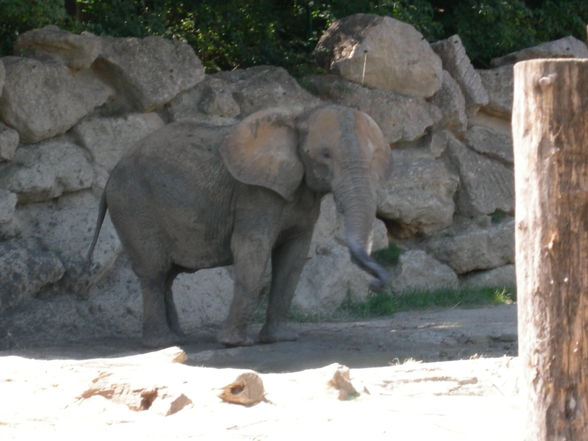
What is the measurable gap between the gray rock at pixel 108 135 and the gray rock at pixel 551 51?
4.17m

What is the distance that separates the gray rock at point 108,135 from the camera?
10.5 m

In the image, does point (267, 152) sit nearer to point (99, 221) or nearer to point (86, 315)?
point (99, 221)

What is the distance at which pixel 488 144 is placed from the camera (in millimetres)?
12789

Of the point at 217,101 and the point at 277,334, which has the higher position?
the point at 217,101

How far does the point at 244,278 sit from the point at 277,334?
1.89 ft

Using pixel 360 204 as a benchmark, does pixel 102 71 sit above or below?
above

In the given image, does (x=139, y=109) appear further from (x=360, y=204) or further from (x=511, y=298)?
(x=511, y=298)

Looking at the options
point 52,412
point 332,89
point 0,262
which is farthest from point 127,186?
point 52,412

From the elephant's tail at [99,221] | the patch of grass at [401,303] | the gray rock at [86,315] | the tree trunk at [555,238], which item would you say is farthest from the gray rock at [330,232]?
the tree trunk at [555,238]

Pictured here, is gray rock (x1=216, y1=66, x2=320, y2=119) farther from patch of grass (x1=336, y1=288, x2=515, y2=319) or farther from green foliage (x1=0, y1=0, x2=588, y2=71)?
patch of grass (x1=336, y1=288, x2=515, y2=319)

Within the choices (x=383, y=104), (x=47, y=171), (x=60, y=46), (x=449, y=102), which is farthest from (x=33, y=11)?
(x=449, y=102)

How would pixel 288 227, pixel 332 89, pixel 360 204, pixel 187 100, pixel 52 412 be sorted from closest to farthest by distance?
pixel 52 412 < pixel 360 204 < pixel 288 227 < pixel 187 100 < pixel 332 89

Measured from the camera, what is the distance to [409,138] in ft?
39.7

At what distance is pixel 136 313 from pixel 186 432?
5.13m
